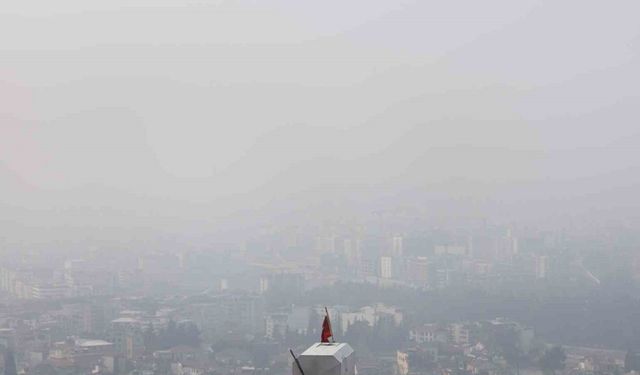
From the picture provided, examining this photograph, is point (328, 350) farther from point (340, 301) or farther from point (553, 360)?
point (340, 301)

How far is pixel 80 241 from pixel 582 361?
44.6ft

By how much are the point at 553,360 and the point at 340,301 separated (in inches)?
249

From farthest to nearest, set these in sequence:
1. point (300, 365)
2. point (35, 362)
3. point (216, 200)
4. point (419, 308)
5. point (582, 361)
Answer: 1. point (216, 200)
2. point (419, 308)
3. point (35, 362)
4. point (582, 361)
5. point (300, 365)

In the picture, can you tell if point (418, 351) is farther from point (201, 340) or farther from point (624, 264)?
point (624, 264)

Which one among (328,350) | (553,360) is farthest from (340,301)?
(328,350)

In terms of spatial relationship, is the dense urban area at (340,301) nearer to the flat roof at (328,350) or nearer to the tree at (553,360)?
the tree at (553,360)

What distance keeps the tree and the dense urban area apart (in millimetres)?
33

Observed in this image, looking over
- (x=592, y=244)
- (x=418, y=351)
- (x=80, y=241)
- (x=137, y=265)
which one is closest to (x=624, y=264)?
(x=592, y=244)

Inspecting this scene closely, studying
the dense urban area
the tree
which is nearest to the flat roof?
the dense urban area

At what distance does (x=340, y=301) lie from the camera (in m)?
22.0

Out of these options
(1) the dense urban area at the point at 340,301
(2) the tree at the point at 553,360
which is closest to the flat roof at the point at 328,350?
(1) the dense urban area at the point at 340,301

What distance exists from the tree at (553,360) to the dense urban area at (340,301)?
0.03 metres

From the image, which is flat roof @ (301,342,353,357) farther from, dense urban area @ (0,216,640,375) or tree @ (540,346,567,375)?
tree @ (540,346,567,375)

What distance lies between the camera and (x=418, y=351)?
1789cm
